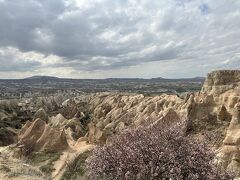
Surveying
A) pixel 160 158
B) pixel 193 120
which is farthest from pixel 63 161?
pixel 160 158

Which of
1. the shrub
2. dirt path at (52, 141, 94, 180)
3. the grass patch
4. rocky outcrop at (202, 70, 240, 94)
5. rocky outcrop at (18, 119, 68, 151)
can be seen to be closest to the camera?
the shrub

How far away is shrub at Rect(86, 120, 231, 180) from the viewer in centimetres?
1499

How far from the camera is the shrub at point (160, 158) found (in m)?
15.0

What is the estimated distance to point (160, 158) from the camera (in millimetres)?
15289

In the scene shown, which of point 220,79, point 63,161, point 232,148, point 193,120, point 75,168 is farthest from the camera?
point 220,79

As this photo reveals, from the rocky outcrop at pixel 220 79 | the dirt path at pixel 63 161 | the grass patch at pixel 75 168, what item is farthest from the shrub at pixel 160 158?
the rocky outcrop at pixel 220 79

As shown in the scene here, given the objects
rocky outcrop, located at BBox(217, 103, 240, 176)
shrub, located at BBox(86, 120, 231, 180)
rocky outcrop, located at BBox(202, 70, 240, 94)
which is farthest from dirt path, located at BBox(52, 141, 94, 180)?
rocky outcrop, located at BBox(202, 70, 240, 94)

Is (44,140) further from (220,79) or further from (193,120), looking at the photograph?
(220,79)

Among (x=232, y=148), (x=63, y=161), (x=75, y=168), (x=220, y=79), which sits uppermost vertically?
(x=220, y=79)

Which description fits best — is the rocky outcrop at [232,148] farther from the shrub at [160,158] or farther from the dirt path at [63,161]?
the shrub at [160,158]

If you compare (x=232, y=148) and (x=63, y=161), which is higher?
(x=232, y=148)

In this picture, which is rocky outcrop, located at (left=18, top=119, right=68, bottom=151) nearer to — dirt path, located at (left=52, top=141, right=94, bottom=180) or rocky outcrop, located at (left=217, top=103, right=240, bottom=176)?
dirt path, located at (left=52, top=141, right=94, bottom=180)

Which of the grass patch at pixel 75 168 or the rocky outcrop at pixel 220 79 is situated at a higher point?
the rocky outcrop at pixel 220 79

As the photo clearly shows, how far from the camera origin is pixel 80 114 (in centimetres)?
10869
